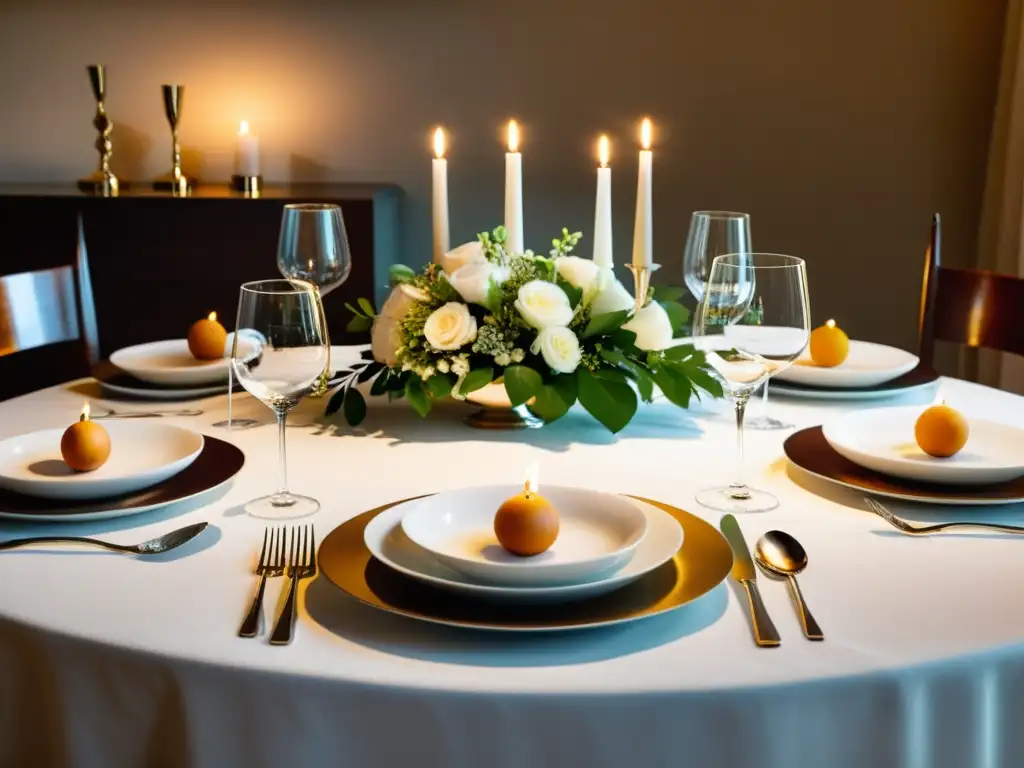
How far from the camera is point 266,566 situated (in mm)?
1012

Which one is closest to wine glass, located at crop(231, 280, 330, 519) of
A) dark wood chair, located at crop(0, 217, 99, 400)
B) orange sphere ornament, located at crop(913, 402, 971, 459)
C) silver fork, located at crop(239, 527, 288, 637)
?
silver fork, located at crop(239, 527, 288, 637)

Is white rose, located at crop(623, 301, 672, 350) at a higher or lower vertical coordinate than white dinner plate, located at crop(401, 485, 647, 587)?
higher

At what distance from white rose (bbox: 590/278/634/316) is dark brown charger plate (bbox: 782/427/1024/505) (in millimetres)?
263

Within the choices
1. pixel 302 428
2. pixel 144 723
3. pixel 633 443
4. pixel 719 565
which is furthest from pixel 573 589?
pixel 302 428

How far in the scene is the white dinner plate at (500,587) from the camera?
Result: 88 cm

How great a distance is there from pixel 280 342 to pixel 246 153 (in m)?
2.33

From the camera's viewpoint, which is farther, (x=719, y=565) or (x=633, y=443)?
(x=633, y=443)

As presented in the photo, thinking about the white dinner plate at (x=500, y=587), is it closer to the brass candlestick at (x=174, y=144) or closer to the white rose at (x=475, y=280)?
the white rose at (x=475, y=280)

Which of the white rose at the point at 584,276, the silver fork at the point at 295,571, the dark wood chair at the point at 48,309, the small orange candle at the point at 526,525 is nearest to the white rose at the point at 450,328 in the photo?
the white rose at the point at 584,276

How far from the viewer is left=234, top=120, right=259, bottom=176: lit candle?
329cm

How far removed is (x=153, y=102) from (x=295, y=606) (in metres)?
2.98

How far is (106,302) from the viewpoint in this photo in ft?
10.5

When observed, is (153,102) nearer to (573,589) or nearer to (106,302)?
(106,302)

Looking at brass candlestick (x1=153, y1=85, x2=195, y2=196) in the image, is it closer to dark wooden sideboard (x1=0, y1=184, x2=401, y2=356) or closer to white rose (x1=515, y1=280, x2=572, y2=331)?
dark wooden sideboard (x1=0, y1=184, x2=401, y2=356)
